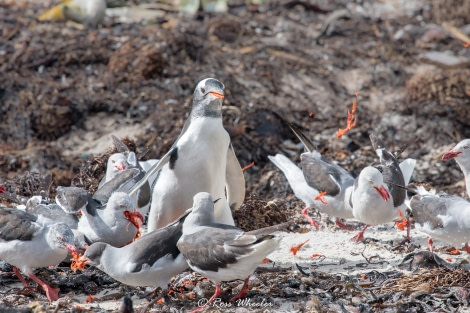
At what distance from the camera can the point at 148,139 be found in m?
11.6

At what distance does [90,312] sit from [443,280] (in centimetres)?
297

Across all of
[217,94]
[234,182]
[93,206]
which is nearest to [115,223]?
[93,206]

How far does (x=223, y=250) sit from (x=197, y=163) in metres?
1.50

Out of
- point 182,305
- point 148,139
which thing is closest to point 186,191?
point 182,305

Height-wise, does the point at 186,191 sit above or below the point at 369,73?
above

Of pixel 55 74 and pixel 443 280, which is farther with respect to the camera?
pixel 55 74

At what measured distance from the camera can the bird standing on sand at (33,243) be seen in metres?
6.66

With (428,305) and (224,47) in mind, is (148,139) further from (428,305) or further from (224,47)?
(428,305)

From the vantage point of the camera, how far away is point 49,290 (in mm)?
6734

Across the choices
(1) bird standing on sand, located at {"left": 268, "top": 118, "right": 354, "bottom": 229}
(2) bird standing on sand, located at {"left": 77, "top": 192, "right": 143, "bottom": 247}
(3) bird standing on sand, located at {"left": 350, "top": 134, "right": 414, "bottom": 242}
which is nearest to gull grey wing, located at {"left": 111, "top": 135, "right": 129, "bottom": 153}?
(1) bird standing on sand, located at {"left": 268, "top": 118, "right": 354, "bottom": 229}

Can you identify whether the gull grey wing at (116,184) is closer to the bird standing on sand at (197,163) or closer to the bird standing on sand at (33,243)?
the bird standing on sand at (197,163)

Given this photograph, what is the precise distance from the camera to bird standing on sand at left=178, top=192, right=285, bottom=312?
19.9 ft

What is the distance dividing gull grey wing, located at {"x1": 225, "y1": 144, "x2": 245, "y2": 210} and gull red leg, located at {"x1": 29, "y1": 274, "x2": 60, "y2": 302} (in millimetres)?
2220

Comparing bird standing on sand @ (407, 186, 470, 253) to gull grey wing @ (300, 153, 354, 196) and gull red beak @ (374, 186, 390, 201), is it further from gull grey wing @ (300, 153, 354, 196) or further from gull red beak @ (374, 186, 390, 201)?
gull grey wing @ (300, 153, 354, 196)
